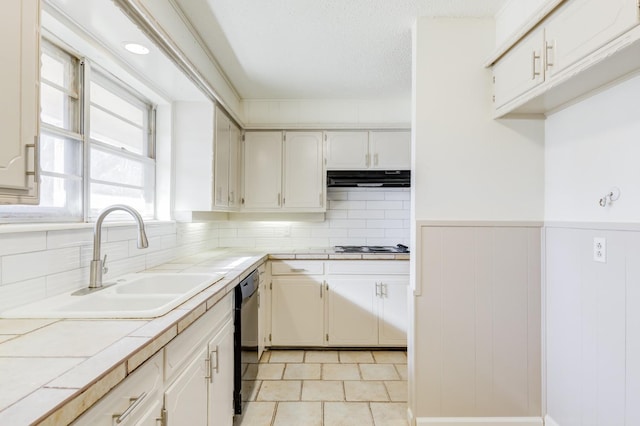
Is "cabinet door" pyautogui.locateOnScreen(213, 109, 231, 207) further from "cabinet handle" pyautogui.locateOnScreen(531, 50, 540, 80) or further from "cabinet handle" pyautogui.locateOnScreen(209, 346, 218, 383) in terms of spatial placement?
"cabinet handle" pyautogui.locateOnScreen(531, 50, 540, 80)

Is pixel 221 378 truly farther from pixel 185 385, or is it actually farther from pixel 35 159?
pixel 35 159

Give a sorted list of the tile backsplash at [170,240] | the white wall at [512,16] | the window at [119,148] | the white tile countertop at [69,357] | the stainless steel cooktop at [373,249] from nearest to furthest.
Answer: the white tile countertop at [69,357]
the tile backsplash at [170,240]
the white wall at [512,16]
the window at [119,148]
the stainless steel cooktop at [373,249]

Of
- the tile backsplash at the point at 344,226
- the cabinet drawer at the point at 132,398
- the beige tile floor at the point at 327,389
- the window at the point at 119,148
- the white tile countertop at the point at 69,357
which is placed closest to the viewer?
the white tile countertop at the point at 69,357

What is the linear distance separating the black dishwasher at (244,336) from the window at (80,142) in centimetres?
94

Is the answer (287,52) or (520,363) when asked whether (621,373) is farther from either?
(287,52)

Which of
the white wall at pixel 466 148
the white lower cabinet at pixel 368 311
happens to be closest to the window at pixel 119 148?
the white lower cabinet at pixel 368 311

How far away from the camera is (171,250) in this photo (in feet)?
8.22

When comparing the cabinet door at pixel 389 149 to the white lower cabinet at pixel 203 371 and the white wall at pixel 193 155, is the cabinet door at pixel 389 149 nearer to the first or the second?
the white wall at pixel 193 155

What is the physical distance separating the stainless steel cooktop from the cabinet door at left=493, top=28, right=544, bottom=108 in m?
1.66

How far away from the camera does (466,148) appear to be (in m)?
1.94

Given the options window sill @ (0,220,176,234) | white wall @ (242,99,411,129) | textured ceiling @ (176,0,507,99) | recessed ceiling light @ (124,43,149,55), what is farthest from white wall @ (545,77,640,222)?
window sill @ (0,220,176,234)

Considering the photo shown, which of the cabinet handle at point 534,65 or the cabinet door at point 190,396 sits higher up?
the cabinet handle at point 534,65

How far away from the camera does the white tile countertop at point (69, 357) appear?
65cm

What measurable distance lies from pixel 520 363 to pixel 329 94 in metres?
2.62
